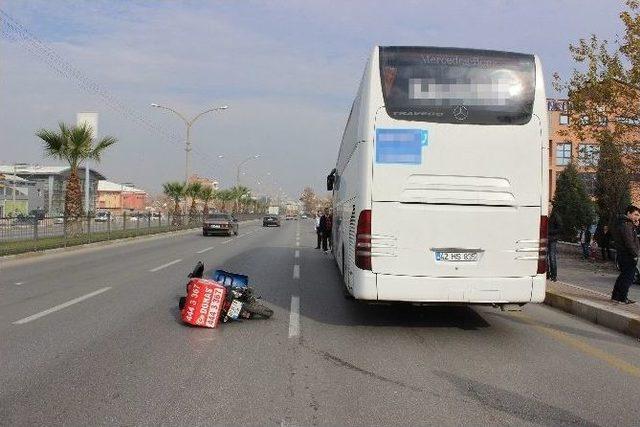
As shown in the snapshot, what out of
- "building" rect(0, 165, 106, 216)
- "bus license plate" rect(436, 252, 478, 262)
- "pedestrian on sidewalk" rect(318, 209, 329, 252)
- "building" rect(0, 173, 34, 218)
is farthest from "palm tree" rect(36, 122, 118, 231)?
"building" rect(0, 165, 106, 216)

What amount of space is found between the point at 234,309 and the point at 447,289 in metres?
2.74

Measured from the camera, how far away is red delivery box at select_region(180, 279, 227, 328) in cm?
754

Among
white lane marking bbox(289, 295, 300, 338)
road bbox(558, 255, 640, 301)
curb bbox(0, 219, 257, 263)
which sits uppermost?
white lane marking bbox(289, 295, 300, 338)

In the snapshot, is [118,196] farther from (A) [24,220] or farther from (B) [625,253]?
(B) [625,253]

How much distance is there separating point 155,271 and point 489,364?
10216 mm

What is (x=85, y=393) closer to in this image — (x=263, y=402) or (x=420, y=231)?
(x=263, y=402)

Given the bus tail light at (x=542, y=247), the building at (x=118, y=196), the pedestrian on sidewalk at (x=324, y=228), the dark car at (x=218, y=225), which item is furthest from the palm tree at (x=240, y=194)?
the bus tail light at (x=542, y=247)

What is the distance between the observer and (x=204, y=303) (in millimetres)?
7594

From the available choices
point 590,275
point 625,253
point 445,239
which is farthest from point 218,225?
point 445,239

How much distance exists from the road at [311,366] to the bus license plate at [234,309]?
0.25 m

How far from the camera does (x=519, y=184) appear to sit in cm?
716

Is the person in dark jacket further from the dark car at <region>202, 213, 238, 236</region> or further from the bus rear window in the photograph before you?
the dark car at <region>202, 213, 238, 236</region>

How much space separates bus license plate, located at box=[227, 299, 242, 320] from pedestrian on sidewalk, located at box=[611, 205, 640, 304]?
6.05m

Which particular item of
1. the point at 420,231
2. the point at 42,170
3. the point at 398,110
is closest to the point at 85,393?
the point at 420,231
